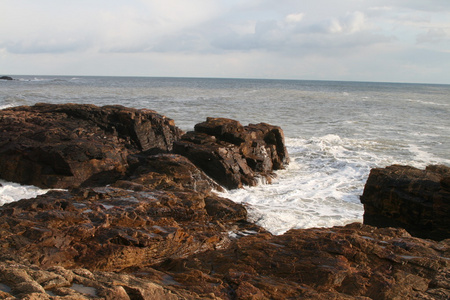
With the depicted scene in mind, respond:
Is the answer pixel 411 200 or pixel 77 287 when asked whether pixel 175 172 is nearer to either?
pixel 411 200

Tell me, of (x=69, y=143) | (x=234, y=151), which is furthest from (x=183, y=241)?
(x=234, y=151)

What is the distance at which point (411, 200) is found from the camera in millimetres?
8953

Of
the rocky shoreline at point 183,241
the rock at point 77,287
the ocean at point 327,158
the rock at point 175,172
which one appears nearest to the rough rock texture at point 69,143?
the rocky shoreline at point 183,241

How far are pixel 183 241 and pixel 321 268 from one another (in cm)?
245

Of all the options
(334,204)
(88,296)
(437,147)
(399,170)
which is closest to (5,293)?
(88,296)

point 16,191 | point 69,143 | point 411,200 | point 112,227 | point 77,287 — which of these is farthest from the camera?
point 69,143

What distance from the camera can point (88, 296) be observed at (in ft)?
11.6

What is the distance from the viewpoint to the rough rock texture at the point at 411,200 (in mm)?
8594

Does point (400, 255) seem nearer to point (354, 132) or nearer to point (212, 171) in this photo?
point (212, 171)

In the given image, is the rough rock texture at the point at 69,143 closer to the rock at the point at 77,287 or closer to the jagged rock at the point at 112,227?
the jagged rock at the point at 112,227

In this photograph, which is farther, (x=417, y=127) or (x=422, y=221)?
(x=417, y=127)

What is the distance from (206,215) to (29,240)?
3.61 meters

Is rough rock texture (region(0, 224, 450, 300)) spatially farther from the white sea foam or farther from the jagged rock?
the white sea foam

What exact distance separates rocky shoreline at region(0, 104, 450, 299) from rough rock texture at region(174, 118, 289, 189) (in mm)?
1448
